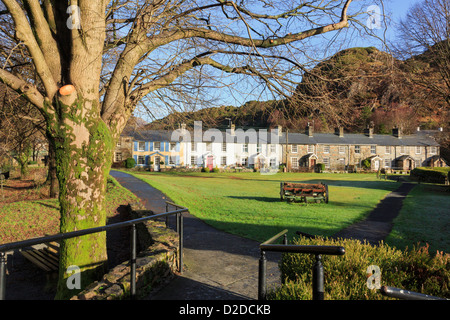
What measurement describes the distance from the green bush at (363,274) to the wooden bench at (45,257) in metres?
5.56

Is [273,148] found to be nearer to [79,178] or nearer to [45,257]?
[45,257]

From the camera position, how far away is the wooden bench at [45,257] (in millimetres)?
7059

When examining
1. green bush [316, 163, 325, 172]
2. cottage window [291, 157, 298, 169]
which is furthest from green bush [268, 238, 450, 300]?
cottage window [291, 157, 298, 169]

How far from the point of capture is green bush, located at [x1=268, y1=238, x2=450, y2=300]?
3.38 m

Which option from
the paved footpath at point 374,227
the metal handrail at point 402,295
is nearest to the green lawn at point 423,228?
the paved footpath at point 374,227

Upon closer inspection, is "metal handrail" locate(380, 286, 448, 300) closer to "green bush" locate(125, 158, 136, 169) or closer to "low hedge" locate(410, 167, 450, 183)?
"low hedge" locate(410, 167, 450, 183)

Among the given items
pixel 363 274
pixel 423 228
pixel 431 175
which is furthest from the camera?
pixel 431 175

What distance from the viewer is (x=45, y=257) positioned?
7.68 meters

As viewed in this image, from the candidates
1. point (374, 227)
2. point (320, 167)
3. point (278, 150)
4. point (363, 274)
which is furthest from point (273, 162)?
point (363, 274)

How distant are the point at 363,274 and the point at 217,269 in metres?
2.98

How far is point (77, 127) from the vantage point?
5301mm

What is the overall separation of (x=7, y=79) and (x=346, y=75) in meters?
5.83

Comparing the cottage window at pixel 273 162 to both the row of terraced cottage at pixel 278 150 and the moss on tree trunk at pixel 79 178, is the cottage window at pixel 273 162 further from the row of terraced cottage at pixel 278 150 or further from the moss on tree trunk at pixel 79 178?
the moss on tree trunk at pixel 79 178

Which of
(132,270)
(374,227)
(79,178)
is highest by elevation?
(79,178)
